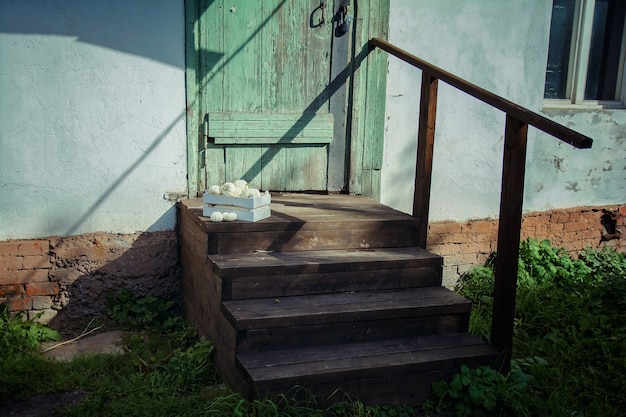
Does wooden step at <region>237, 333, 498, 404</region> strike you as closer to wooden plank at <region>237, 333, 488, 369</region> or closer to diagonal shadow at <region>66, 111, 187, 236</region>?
wooden plank at <region>237, 333, 488, 369</region>

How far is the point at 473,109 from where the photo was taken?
5.11 m

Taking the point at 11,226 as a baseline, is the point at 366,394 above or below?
below

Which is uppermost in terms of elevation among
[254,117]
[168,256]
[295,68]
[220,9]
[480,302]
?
[220,9]

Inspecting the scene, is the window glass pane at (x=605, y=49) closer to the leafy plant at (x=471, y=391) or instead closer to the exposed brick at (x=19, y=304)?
the leafy plant at (x=471, y=391)

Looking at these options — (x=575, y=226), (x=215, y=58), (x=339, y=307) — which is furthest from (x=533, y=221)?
(x=215, y=58)

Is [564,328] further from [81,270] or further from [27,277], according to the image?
[27,277]

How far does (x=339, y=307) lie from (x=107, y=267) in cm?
170

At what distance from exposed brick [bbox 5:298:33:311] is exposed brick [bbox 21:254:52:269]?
21cm

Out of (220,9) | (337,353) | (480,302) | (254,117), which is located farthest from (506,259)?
(220,9)

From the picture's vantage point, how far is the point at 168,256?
4.36 metres

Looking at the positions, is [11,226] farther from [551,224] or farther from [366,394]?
[551,224]

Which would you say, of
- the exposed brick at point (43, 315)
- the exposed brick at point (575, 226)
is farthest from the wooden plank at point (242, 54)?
the exposed brick at point (575, 226)

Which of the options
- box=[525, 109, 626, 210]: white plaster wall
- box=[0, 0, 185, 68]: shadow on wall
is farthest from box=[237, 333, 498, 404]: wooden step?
box=[525, 109, 626, 210]: white plaster wall

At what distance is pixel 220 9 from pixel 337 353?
237 cm
